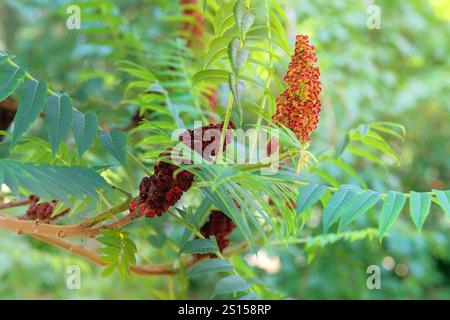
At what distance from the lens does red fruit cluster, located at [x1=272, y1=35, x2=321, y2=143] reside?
2.75 ft

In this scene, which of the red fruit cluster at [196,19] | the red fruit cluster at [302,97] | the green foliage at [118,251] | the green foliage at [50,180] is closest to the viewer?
the green foliage at [50,180]

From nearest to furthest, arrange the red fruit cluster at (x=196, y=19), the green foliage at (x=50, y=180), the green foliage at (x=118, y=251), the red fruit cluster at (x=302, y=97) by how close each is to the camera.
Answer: the green foliage at (x=50, y=180), the red fruit cluster at (x=302, y=97), the green foliage at (x=118, y=251), the red fruit cluster at (x=196, y=19)

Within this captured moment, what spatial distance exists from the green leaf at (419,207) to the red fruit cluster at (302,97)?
0.53 feet

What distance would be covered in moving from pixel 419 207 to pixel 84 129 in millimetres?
463

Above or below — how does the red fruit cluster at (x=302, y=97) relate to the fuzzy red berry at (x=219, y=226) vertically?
above

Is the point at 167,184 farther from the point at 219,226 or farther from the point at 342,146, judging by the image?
the point at 342,146

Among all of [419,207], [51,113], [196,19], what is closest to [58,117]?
[51,113]

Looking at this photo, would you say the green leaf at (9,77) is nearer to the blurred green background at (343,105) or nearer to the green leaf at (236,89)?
the green leaf at (236,89)

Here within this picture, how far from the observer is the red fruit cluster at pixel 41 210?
1018mm

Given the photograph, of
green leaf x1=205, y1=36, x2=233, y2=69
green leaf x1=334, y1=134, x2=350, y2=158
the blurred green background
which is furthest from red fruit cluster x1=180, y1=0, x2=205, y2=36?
green leaf x1=205, y1=36, x2=233, y2=69

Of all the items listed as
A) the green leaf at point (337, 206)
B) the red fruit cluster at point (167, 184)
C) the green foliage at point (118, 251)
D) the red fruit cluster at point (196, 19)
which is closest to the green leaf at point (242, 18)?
the red fruit cluster at point (167, 184)

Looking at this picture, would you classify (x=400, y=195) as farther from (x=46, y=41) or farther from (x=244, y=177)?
(x=46, y=41)

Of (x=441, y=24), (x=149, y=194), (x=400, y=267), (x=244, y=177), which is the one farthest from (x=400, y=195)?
(x=441, y=24)

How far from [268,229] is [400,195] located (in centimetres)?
45
